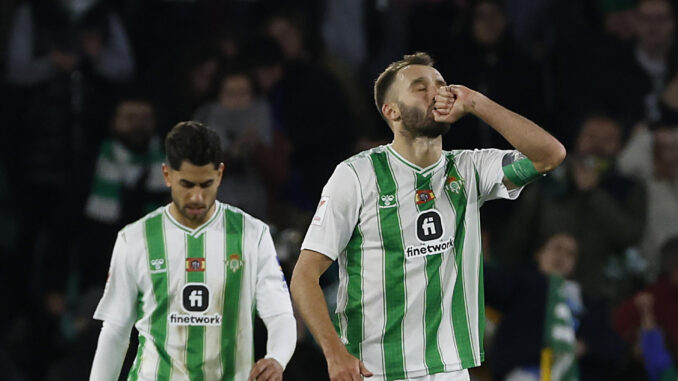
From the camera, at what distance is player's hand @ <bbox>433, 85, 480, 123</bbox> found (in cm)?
444

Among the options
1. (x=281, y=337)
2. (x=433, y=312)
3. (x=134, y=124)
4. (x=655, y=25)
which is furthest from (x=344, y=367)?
(x=655, y=25)

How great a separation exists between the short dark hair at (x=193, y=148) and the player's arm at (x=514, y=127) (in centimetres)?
102

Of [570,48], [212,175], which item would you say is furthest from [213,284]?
[570,48]

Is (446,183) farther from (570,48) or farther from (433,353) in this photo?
(570,48)

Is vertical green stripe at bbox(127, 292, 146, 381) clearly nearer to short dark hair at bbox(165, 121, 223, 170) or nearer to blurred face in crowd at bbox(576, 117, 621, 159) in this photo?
short dark hair at bbox(165, 121, 223, 170)

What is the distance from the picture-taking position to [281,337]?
4984mm

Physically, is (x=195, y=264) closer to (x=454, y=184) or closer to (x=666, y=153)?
(x=454, y=184)

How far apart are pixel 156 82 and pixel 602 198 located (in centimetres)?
320

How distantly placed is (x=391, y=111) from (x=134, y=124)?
3974 millimetres

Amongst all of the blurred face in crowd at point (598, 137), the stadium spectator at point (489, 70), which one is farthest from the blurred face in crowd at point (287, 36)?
the blurred face in crowd at point (598, 137)

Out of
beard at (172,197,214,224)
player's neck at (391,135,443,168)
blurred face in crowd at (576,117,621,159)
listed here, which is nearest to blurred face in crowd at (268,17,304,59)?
blurred face in crowd at (576,117,621,159)

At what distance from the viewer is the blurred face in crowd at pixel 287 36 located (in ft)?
30.3

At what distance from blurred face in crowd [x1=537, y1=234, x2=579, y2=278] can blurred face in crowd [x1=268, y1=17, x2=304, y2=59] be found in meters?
2.38

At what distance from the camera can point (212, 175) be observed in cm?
506
